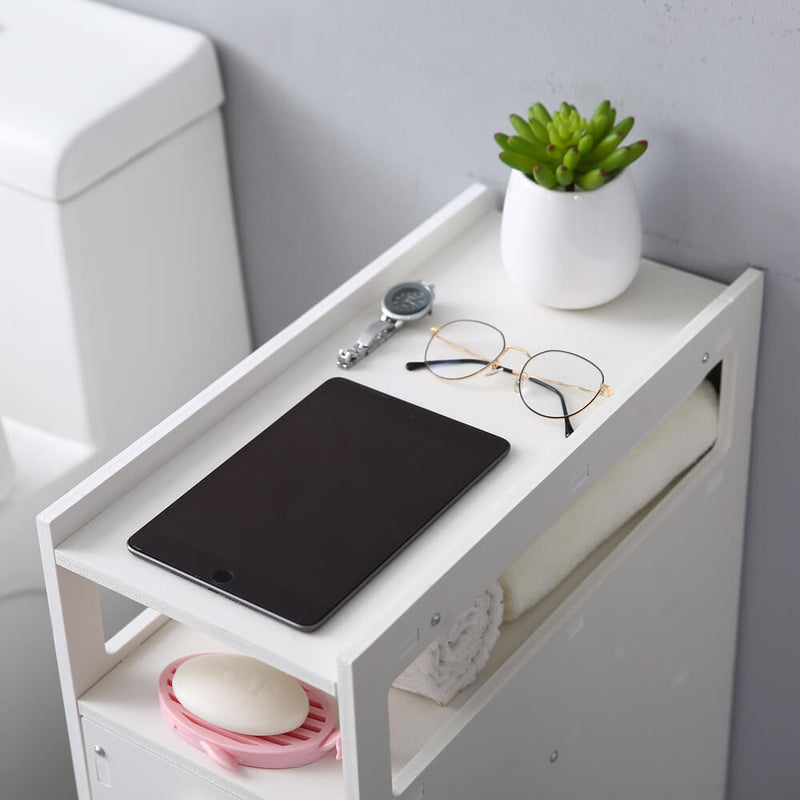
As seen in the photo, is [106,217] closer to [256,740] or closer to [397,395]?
[397,395]

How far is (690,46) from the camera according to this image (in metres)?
1.20

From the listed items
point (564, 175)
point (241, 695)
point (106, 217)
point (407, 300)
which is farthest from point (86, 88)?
point (241, 695)

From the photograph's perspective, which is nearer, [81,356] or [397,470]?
[397,470]

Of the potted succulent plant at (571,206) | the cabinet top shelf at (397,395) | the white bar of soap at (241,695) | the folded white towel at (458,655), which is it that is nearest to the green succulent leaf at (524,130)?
the potted succulent plant at (571,206)

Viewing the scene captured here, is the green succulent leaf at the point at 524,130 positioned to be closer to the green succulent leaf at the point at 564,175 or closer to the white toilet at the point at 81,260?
the green succulent leaf at the point at 564,175

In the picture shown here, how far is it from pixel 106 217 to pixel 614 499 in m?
0.60

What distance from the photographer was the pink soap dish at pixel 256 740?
106 cm

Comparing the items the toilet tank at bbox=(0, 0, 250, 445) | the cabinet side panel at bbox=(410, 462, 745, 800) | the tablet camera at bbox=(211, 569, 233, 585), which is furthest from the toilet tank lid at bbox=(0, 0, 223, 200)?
the cabinet side panel at bbox=(410, 462, 745, 800)

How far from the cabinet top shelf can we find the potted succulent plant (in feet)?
0.14

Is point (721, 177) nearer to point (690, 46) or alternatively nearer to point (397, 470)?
point (690, 46)

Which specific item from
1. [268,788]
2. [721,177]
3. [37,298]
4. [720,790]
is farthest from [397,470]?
[720,790]

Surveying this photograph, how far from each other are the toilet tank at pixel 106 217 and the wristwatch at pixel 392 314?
338mm

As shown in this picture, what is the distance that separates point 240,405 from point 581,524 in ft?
1.00

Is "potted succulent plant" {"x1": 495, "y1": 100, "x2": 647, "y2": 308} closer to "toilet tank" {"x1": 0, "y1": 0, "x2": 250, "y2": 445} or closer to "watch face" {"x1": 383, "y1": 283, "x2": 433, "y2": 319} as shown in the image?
"watch face" {"x1": 383, "y1": 283, "x2": 433, "y2": 319}
